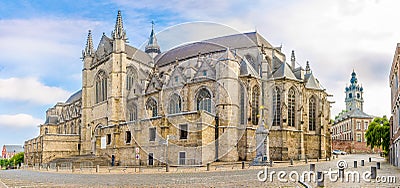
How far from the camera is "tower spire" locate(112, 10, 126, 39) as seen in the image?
64938 millimetres

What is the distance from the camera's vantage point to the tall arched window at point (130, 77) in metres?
65.1

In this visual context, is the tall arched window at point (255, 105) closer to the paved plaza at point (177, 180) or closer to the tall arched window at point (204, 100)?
the tall arched window at point (204, 100)

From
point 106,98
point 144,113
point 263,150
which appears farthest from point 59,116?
point 263,150

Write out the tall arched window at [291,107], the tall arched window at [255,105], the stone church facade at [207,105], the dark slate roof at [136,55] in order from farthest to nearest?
1. the dark slate roof at [136,55]
2. the tall arched window at [291,107]
3. the tall arched window at [255,105]
4. the stone church facade at [207,105]

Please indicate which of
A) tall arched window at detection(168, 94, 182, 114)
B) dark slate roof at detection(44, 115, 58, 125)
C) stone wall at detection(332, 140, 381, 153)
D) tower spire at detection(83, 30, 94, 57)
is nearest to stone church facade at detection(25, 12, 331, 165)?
tall arched window at detection(168, 94, 182, 114)

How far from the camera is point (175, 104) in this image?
171 feet

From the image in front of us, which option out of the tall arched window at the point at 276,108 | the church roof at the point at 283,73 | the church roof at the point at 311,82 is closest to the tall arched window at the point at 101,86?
the church roof at the point at 283,73

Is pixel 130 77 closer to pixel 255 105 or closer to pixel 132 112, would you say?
pixel 132 112

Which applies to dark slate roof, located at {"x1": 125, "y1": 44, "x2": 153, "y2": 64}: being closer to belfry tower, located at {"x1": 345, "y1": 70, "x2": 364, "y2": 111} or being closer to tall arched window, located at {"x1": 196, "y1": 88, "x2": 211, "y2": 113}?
tall arched window, located at {"x1": 196, "y1": 88, "x2": 211, "y2": 113}

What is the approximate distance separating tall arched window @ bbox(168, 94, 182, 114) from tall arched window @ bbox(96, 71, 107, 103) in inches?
731

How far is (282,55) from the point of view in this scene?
63.7 metres

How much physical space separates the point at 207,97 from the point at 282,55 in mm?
19146

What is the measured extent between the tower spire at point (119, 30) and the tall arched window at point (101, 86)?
6937mm

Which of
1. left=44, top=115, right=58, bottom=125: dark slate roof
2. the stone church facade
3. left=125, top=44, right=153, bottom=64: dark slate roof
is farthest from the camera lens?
left=44, top=115, right=58, bottom=125: dark slate roof
